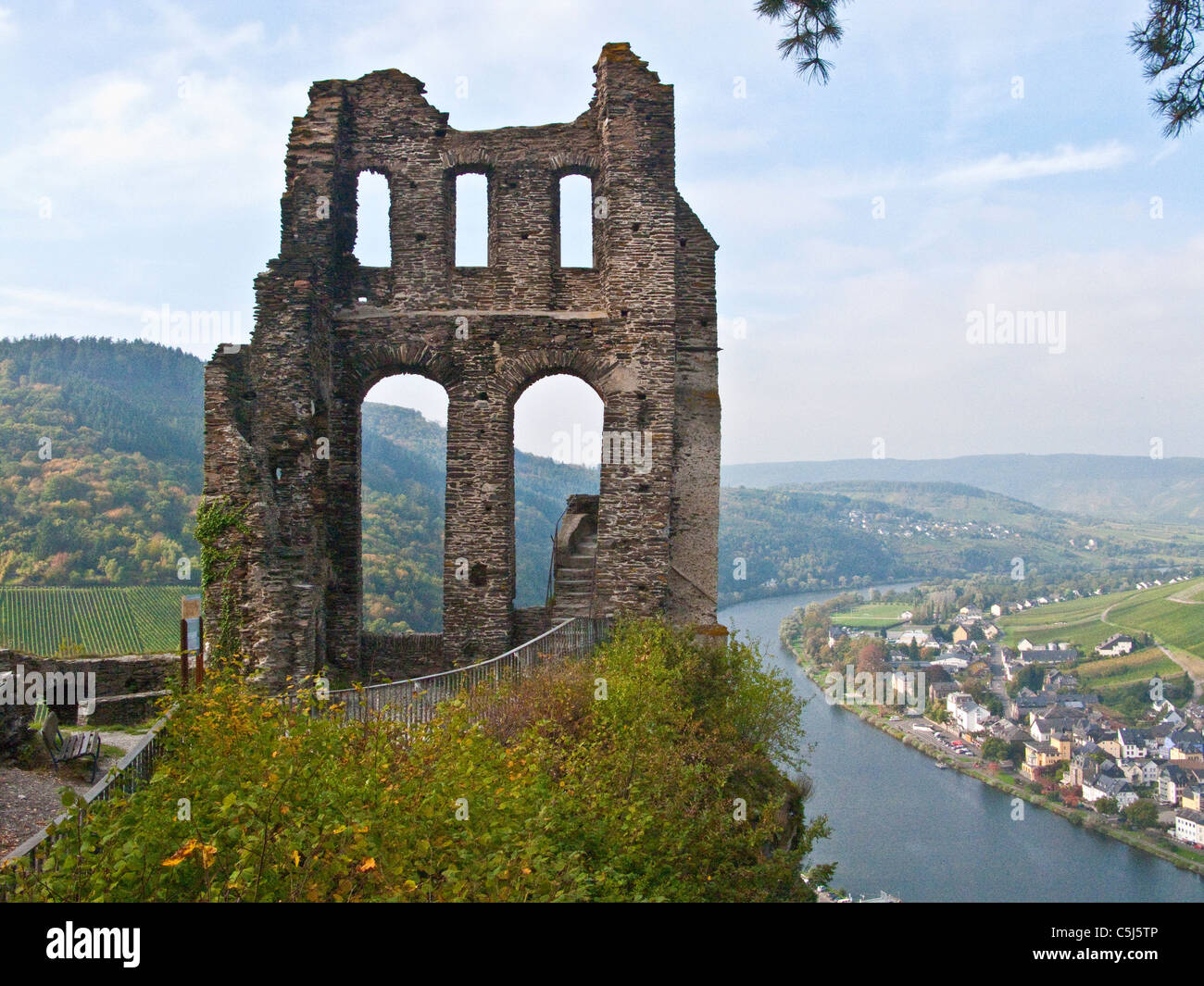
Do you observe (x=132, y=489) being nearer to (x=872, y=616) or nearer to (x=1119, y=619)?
(x=872, y=616)

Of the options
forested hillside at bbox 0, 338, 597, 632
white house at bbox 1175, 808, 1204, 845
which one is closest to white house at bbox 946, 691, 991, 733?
white house at bbox 1175, 808, 1204, 845

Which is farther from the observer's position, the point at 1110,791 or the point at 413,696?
the point at 1110,791


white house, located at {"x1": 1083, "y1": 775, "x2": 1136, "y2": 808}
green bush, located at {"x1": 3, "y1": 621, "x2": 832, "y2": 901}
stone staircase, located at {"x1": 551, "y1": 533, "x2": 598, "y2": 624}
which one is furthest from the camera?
white house, located at {"x1": 1083, "y1": 775, "x2": 1136, "y2": 808}

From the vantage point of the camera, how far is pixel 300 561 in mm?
13141

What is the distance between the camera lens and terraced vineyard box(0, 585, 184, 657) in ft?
96.5

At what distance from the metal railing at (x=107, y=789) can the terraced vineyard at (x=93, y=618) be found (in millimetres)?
21946

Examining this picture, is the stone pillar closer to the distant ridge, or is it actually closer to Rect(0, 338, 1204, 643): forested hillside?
Rect(0, 338, 1204, 643): forested hillside

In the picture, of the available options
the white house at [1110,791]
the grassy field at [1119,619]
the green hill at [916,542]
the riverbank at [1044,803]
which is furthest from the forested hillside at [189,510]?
the white house at [1110,791]

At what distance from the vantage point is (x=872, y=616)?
212 ft

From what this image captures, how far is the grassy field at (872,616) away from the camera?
2382 inches

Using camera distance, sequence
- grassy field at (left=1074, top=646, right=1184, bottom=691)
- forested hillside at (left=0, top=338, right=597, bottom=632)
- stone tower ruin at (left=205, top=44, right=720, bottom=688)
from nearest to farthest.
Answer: stone tower ruin at (left=205, top=44, right=720, bottom=688)
forested hillside at (left=0, top=338, right=597, bottom=632)
grassy field at (left=1074, top=646, right=1184, bottom=691)

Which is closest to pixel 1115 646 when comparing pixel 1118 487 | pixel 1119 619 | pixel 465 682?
pixel 1119 619

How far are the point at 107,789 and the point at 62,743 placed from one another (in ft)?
11.7

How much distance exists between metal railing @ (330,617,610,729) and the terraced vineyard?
1896 centimetres
